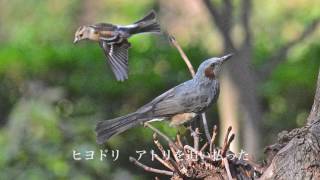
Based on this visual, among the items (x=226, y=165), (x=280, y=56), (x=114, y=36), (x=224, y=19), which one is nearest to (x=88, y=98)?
(x=280, y=56)

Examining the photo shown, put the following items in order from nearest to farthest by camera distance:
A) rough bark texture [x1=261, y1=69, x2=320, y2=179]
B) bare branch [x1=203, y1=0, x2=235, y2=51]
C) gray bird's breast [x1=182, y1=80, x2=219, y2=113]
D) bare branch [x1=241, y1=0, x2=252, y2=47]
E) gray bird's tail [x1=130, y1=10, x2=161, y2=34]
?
1. rough bark texture [x1=261, y1=69, x2=320, y2=179]
2. gray bird's tail [x1=130, y1=10, x2=161, y2=34]
3. gray bird's breast [x1=182, y1=80, x2=219, y2=113]
4. bare branch [x1=203, y1=0, x2=235, y2=51]
5. bare branch [x1=241, y1=0, x2=252, y2=47]

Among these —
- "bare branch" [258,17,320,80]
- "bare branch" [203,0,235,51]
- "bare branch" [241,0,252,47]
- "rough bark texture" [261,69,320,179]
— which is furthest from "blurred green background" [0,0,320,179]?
"rough bark texture" [261,69,320,179]

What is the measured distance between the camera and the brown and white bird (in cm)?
293

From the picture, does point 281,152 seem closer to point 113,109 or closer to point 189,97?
point 189,97

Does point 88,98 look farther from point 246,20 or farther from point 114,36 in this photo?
point 114,36

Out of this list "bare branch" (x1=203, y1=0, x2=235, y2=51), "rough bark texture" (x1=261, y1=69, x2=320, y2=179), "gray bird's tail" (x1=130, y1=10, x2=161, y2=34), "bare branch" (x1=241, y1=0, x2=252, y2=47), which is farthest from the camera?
"bare branch" (x1=241, y1=0, x2=252, y2=47)

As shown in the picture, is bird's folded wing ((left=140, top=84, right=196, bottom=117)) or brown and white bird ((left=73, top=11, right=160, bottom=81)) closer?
brown and white bird ((left=73, top=11, right=160, bottom=81))

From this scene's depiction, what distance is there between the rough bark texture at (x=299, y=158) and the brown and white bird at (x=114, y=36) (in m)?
0.51

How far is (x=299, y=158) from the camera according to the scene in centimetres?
273

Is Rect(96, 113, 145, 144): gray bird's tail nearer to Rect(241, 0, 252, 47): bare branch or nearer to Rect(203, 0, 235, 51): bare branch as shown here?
Rect(203, 0, 235, 51): bare branch

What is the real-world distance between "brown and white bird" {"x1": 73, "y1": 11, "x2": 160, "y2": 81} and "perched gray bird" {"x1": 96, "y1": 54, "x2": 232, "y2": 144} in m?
0.21

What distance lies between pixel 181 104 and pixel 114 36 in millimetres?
372

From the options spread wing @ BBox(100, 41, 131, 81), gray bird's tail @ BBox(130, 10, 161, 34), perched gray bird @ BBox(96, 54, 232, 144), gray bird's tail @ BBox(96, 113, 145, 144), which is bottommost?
gray bird's tail @ BBox(96, 113, 145, 144)

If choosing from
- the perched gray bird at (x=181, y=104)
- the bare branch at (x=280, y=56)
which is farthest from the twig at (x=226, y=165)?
the bare branch at (x=280, y=56)
